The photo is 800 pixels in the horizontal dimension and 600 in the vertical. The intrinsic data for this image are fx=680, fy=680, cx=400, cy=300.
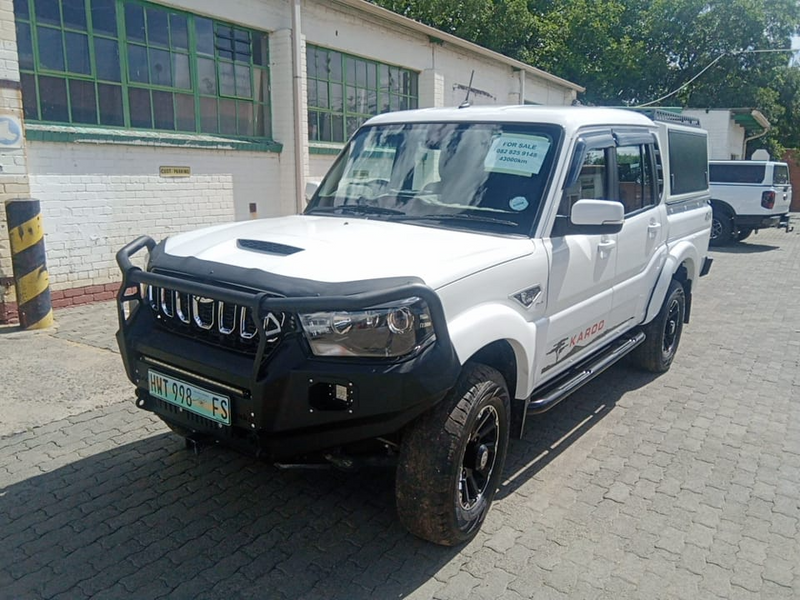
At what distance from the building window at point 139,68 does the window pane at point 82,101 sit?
0.01 m

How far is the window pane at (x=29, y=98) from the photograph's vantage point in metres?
7.58

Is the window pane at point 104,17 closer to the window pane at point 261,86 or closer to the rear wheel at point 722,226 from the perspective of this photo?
the window pane at point 261,86

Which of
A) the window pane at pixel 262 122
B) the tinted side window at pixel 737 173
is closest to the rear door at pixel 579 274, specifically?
the window pane at pixel 262 122

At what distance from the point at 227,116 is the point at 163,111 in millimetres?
1222

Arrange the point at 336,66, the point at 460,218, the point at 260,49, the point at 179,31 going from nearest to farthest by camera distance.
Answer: the point at 460,218
the point at 179,31
the point at 260,49
the point at 336,66

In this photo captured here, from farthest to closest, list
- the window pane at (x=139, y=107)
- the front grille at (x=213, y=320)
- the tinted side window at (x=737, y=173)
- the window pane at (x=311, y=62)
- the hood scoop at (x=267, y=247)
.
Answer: the tinted side window at (x=737, y=173)
the window pane at (x=311, y=62)
the window pane at (x=139, y=107)
the hood scoop at (x=267, y=247)
the front grille at (x=213, y=320)

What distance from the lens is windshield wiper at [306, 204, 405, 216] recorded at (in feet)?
13.4

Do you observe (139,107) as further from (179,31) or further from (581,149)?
(581,149)

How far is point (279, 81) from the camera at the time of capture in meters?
10.7

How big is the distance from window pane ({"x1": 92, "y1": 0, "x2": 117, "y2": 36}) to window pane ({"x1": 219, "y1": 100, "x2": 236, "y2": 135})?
1932 mm

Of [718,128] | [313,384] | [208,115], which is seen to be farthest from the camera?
[718,128]

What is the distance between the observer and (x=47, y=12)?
25.2ft

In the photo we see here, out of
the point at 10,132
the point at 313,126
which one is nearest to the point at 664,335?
the point at 10,132

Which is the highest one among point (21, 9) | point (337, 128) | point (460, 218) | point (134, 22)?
point (134, 22)
